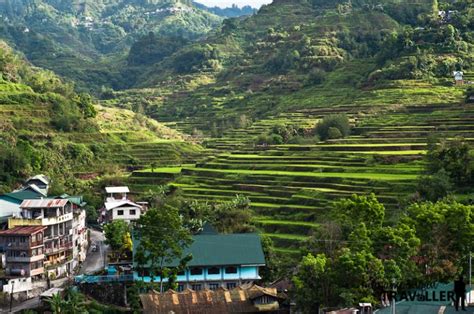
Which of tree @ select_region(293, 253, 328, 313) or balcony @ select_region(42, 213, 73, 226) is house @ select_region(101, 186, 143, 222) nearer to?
balcony @ select_region(42, 213, 73, 226)

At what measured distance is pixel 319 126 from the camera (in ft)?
196

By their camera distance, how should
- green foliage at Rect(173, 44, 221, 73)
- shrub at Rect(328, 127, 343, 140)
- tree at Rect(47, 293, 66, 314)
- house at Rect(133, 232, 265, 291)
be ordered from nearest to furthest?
tree at Rect(47, 293, 66, 314) < house at Rect(133, 232, 265, 291) < shrub at Rect(328, 127, 343, 140) < green foliage at Rect(173, 44, 221, 73)

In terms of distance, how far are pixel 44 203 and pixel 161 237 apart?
912 cm

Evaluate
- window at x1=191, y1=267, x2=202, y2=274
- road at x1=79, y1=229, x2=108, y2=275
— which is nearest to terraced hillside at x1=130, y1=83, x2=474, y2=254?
window at x1=191, y1=267, x2=202, y2=274

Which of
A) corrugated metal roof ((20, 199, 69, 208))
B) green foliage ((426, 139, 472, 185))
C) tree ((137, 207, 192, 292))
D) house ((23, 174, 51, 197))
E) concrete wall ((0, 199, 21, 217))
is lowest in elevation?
tree ((137, 207, 192, 292))

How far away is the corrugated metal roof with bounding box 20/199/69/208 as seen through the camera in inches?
1590

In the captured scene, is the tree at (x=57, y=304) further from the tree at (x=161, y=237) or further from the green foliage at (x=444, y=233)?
the green foliage at (x=444, y=233)

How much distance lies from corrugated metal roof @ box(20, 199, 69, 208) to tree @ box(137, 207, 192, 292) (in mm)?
7553

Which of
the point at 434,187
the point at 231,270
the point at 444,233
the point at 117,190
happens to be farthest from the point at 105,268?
the point at 444,233

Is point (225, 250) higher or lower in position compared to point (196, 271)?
higher

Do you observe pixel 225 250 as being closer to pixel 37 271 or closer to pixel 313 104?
pixel 37 271

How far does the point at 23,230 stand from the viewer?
3847 cm

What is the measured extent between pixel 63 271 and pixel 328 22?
6756 cm

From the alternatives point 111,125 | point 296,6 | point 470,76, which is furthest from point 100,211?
point 296,6
